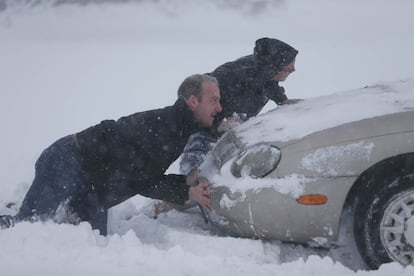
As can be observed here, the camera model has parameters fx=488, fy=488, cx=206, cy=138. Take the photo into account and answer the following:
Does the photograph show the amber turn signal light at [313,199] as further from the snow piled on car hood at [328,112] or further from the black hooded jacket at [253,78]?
the black hooded jacket at [253,78]

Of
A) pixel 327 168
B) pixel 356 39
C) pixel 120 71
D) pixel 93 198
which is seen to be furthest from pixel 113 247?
pixel 356 39

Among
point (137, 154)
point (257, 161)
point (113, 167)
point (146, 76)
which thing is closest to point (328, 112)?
point (257, 161)

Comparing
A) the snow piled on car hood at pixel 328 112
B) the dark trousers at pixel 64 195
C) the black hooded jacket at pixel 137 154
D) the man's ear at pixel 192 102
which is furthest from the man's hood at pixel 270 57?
the dark trousers at pixel 64 195

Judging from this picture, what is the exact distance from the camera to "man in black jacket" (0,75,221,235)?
3.78 m

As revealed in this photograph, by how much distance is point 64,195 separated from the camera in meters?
3.78

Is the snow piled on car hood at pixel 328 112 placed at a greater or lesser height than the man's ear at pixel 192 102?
lesser

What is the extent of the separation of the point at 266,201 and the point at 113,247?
3.49ft

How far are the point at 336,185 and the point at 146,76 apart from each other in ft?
37.6

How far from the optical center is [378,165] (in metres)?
3.08

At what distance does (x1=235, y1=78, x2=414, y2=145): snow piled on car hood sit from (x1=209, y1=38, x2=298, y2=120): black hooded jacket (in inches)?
33.0

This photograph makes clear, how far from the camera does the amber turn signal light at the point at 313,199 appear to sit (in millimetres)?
3127

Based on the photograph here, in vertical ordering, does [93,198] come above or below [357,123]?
below

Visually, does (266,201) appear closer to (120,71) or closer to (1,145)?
(1,145)

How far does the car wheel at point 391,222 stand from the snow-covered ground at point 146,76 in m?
0.20
